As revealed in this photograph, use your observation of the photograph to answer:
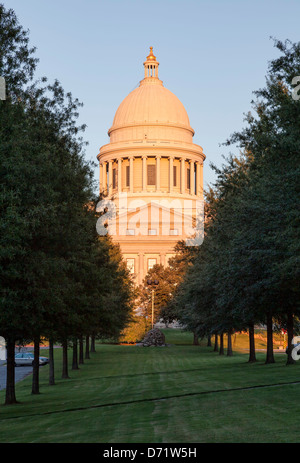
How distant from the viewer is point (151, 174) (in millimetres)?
143000

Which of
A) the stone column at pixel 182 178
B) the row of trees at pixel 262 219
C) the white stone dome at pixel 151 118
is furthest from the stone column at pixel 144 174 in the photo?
the row of trees at pixel 262 219

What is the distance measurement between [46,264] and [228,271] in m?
11.0

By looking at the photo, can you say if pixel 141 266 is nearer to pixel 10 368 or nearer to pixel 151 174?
pixel 151 174

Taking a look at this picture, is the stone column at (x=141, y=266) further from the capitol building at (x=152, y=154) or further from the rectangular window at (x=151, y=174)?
the rectangular window at (x=151, y=174)

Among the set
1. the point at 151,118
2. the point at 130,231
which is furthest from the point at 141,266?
the point at 151,118

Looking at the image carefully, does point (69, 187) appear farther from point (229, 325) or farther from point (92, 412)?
point (229, 325)

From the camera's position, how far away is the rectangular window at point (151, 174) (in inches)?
5581

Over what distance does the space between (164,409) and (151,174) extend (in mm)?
126581

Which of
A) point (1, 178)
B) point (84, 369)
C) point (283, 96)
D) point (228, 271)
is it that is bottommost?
point (84, 369)

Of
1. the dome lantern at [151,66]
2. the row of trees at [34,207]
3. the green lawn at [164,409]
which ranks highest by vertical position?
the dome lantern at [151,66]

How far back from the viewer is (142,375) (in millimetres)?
32750

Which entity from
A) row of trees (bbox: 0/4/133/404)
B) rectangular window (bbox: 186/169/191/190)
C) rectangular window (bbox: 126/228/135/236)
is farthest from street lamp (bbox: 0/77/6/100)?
rectangular window (bbox: 186/169/191/190)

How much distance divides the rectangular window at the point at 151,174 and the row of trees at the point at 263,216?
4010 inches
